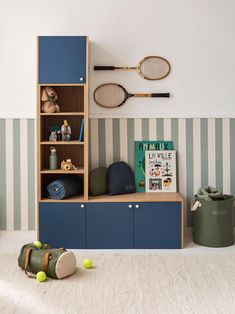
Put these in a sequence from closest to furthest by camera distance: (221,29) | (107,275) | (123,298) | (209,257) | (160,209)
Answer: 1. (123,298)
2. (107,275)
3. (209,257)
4. (160,209)
5. (221,29)

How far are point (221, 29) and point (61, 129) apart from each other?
1.71 meters

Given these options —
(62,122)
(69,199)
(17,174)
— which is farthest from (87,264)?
(62,122)

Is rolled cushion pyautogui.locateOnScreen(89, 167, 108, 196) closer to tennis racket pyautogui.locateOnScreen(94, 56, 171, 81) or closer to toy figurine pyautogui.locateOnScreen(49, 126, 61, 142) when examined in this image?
toy figurine pyautogui.locateOnScreen(49, 126, 61, 142)

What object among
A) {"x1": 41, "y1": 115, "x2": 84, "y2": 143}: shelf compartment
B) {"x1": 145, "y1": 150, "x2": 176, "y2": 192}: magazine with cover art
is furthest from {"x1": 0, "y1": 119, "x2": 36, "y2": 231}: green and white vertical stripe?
{"x1": 145, "y1": 150, "x2": 176, "y2": 192}: magazine with cover art

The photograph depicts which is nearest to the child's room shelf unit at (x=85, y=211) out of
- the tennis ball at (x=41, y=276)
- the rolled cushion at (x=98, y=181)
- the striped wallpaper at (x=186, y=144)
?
the rolled cushion at (x=98, y=181)

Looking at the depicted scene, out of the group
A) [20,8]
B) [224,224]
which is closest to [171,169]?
→ [224,224]

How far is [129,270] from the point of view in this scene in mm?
3098

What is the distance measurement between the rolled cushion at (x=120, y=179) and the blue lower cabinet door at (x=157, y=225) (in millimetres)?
276

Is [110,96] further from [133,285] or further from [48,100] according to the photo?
[133,285]

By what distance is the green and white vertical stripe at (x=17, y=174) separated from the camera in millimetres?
3947

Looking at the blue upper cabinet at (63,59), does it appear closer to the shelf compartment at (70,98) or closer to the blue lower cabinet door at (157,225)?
the shelf compartment at (70,98)

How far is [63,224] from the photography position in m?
3.64

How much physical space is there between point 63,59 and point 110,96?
58 centimetres

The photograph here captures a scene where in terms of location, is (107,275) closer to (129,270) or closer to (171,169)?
(129,270)
